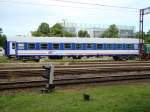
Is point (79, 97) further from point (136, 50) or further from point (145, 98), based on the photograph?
point (136, 50)

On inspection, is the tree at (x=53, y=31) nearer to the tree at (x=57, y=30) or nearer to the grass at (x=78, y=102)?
the tree at (x=57, y=30)

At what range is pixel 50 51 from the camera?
134 ft

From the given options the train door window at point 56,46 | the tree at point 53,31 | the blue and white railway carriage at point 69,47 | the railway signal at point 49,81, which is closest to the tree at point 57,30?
the tree at point 53,31

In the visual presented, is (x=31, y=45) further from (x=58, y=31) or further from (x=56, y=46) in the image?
(x=58, y=31)

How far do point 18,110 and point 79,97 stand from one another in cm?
270

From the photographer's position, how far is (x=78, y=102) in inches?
370

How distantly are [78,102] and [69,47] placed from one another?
32.7 metres

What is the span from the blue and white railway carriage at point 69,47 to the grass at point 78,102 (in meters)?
28.2

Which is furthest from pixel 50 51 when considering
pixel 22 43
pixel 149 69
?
pixel 149 69

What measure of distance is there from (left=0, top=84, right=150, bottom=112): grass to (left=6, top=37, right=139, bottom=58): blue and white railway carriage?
28213 millimetres

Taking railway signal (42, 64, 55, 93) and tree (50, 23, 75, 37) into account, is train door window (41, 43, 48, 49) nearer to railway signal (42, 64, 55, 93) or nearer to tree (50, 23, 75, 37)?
railway signal (42, 64, 55, 93)

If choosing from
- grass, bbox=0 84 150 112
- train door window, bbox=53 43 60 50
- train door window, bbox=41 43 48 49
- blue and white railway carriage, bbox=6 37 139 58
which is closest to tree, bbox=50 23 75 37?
blue and white railway carriage, bbox=6 37 139 58

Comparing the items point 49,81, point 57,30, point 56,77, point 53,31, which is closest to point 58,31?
point 57,30

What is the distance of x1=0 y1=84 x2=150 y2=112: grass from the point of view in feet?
27.7
